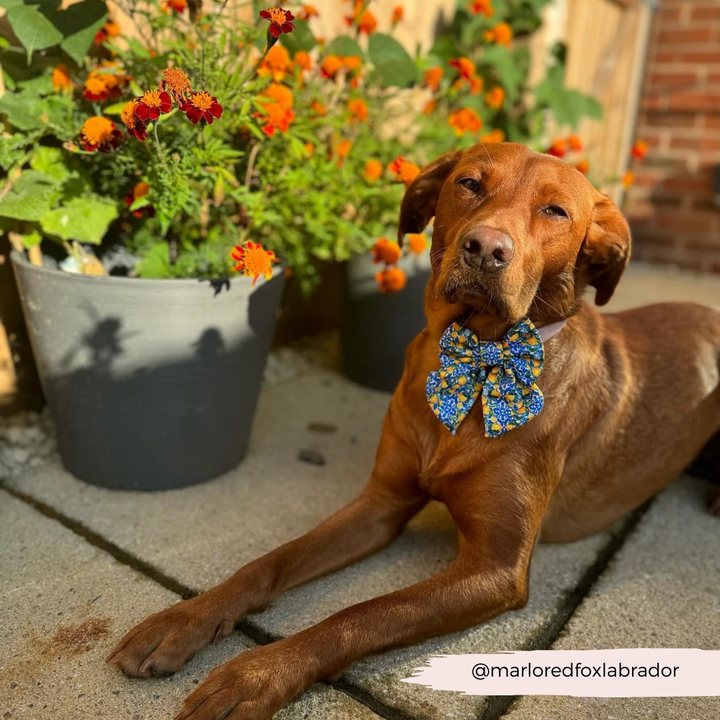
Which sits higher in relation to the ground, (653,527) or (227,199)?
(227,199)

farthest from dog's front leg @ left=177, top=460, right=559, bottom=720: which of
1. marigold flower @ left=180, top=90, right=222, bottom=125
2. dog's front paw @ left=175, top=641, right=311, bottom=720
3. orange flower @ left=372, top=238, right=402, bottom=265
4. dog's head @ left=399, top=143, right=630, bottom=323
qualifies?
marigold flower @ left=180, top=90, right=222, bottom=125

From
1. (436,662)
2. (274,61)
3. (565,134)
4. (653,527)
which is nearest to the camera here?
(436,662)

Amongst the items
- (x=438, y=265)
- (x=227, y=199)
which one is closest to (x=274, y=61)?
(x=227, y=199)

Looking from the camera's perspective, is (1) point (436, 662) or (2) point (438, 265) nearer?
(1) point (436, 662)

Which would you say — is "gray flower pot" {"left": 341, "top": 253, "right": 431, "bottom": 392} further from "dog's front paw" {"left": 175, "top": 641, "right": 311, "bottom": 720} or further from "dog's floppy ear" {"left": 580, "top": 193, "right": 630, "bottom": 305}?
"dog's front paw" {"left": 175, "top": 641, "right": 311, "bottom": 720}

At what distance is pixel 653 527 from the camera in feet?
8.07

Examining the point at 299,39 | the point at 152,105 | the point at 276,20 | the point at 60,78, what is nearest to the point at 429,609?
the point at 152,105

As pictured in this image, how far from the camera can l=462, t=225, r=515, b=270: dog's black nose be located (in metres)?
1.61

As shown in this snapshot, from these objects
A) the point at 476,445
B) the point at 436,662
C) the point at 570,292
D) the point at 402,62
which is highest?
the point at 402,62

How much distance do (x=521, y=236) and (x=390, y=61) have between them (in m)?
1.56

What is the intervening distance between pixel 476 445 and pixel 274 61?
1397 millimetres

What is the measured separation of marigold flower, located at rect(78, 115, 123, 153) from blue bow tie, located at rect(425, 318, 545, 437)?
113cm

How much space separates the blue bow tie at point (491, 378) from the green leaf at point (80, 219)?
123 centimetres

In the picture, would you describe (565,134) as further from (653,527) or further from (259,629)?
(259,629)
